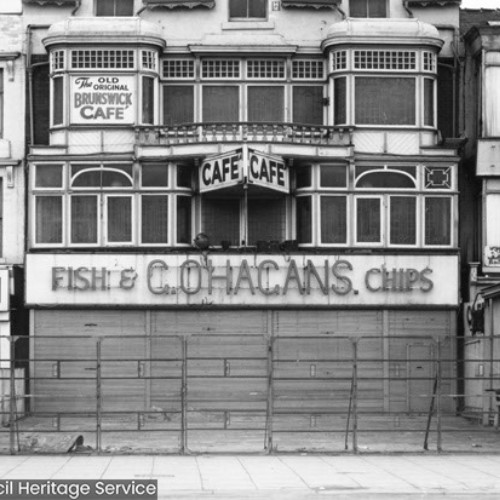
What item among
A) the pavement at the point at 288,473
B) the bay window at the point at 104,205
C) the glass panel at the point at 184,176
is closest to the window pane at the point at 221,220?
the glass panel at the point at 184,176

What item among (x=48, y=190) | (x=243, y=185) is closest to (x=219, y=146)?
(x=243, y=185)

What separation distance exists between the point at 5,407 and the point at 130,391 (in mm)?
6496

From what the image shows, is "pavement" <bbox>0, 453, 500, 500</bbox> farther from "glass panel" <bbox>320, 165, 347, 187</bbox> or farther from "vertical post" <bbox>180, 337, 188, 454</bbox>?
"glass panel" <bbox>320, 165, 347, 187</bbox>

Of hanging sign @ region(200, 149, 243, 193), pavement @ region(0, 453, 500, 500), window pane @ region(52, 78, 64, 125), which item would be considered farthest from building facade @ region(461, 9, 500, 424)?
pavement @ region(0, 453, 500, 500)

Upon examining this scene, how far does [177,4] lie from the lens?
1959 inches

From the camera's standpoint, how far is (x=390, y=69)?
1917 inches

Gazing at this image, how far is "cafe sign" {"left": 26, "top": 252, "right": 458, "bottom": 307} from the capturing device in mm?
47688

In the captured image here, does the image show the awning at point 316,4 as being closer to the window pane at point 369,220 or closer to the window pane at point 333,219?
the window pane at point 333,219

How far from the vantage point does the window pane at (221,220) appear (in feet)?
161

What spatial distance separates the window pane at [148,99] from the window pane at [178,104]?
0.63m

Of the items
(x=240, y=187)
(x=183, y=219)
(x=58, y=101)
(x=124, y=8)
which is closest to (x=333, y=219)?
(x=240, y=187)

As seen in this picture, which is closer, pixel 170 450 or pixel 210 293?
pixel 170 450

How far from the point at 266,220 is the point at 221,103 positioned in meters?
3.82

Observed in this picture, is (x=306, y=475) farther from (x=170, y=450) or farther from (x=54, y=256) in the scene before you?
(x=54, y=256)
